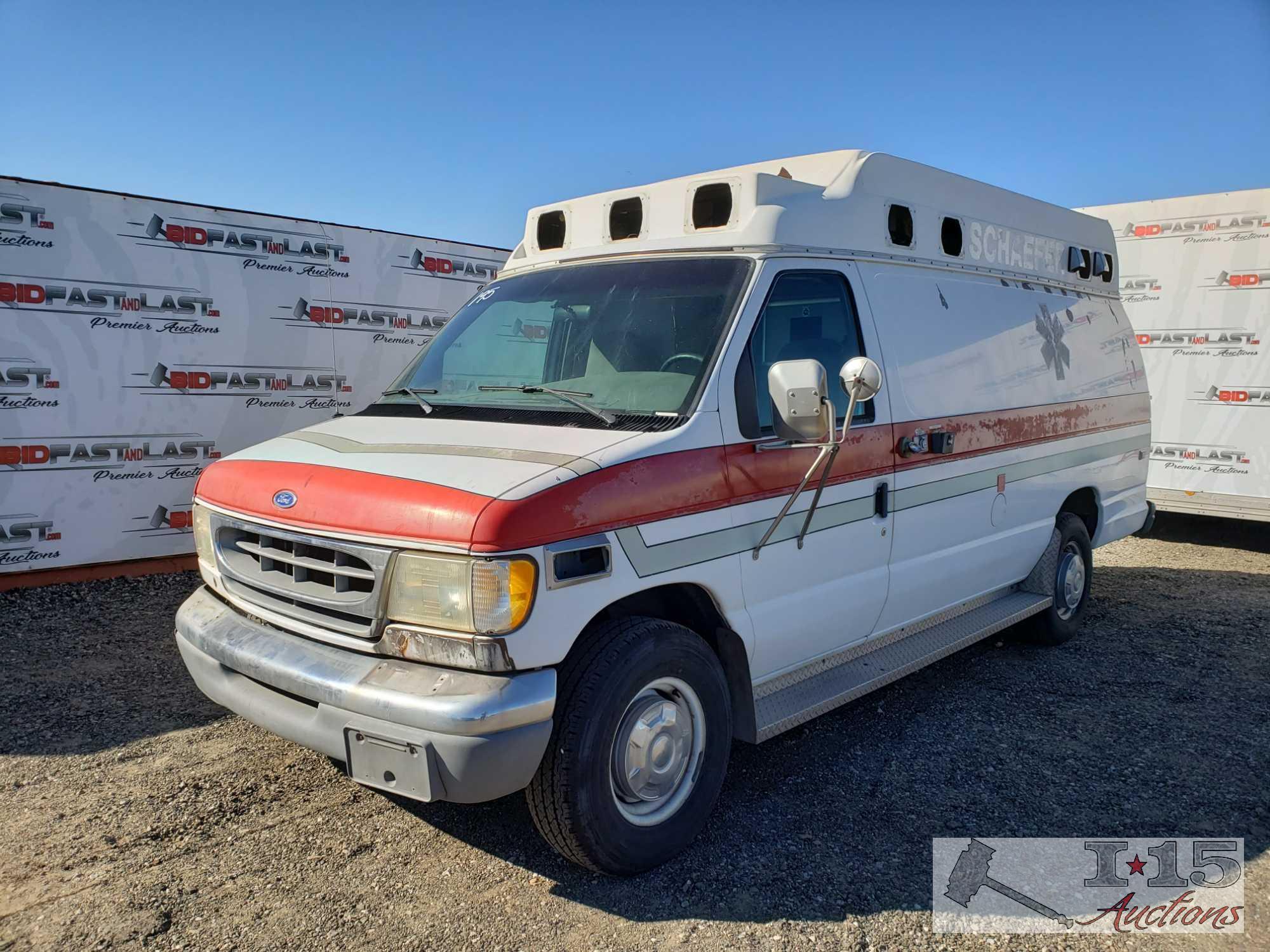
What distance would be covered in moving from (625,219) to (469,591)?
2.20m

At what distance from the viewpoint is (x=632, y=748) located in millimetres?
3170

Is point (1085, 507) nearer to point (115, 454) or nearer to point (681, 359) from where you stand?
point (681, 359)

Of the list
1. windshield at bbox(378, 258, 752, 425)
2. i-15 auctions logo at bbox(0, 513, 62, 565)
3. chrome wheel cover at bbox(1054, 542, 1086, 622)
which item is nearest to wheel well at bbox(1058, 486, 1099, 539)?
chrome wheel cover at bbox(1054, 542, 1086, 622)

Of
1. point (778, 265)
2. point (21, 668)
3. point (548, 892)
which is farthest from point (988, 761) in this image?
point (21, 668)

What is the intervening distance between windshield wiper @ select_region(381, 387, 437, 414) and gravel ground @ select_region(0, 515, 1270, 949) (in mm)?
1677

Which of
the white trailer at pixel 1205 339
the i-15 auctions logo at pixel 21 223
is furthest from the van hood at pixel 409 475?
the white trailer at pixel 1205 339

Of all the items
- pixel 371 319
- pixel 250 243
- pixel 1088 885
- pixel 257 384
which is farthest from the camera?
pixel 371 319

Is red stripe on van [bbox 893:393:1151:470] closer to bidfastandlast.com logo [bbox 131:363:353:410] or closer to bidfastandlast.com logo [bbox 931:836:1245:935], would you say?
bidfastandlast.com logo [bbox 931:836:1245:935]

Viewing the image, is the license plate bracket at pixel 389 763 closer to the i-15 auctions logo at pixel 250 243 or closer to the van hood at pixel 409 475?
the van hood at pixel 409 475

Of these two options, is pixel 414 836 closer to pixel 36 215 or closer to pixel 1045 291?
pixel 1045 291

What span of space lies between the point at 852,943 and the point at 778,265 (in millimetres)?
2555

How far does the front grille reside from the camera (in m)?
2.95

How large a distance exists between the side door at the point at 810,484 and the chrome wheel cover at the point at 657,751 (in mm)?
397

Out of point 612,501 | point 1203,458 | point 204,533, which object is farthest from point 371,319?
point 1203,458
